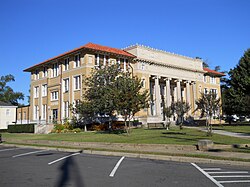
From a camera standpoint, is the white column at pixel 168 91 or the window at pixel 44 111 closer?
the window at pixel 44 111

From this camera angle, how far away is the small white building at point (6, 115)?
56594 millimetres

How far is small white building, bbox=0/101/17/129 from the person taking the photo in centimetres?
5659

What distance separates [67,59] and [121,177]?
126 ft

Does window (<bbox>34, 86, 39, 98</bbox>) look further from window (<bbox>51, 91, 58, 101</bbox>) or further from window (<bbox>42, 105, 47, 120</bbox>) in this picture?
Result: window (<bbox>51, 91, 58, 101</bbox>)

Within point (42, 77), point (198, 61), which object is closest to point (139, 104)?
point (42, 77)

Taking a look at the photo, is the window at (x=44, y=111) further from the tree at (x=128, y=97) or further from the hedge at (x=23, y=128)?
the tree at (x=128, y=97)

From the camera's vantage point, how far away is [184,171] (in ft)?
31.3

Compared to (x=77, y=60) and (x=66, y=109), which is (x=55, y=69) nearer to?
(x=77, y=60)

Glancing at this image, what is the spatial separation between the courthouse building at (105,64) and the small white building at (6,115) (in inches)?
314

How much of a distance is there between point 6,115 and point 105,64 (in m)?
28.7

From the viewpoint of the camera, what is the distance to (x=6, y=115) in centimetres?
5762

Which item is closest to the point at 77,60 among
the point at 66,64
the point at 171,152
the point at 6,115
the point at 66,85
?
the point at 66,64

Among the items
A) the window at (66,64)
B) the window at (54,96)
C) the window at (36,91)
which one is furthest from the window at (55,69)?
the window at (36,91)

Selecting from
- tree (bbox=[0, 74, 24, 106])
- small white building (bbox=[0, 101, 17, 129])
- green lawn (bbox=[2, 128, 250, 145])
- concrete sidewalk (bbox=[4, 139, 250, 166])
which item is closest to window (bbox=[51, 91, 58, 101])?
small white building (bbox=[0, 101, 17, 129])
